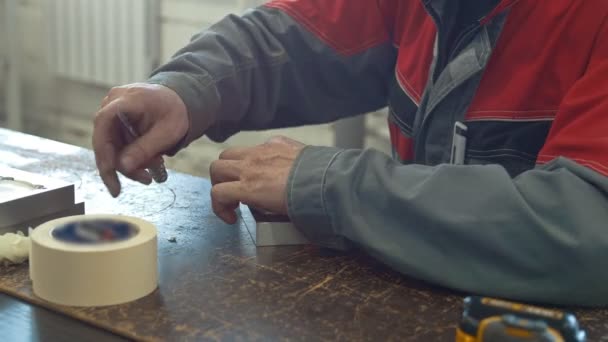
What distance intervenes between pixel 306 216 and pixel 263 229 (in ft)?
0.23

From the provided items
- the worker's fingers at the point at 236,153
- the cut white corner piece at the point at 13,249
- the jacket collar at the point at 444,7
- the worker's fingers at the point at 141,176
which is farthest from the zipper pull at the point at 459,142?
the cut white corner piece at the point at 13,249

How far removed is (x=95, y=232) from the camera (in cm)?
80

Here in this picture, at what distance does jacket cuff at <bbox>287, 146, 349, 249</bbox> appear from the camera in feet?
2.89

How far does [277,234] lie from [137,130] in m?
0.23

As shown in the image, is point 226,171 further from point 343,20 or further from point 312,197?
point 343,20

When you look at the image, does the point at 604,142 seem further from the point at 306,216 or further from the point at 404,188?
the point at 306,216

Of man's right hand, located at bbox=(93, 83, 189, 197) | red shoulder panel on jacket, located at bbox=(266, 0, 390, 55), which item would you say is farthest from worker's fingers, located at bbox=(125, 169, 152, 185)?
red shoulder panel on jacket, located at bbox=(266, 0, 390, 55)

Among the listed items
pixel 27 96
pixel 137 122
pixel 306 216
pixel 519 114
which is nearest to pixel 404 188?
pixel 306 216

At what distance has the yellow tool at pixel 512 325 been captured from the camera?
580mm

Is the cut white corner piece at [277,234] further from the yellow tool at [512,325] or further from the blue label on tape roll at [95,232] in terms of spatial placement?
the yellow tool at [512,325]

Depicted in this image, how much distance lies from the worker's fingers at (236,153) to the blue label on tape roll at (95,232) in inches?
7.5

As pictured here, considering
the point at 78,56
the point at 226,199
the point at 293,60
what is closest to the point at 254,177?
the point at 226,199

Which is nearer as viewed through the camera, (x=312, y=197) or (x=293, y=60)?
(x=312, y=197)

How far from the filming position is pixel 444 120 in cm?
103
